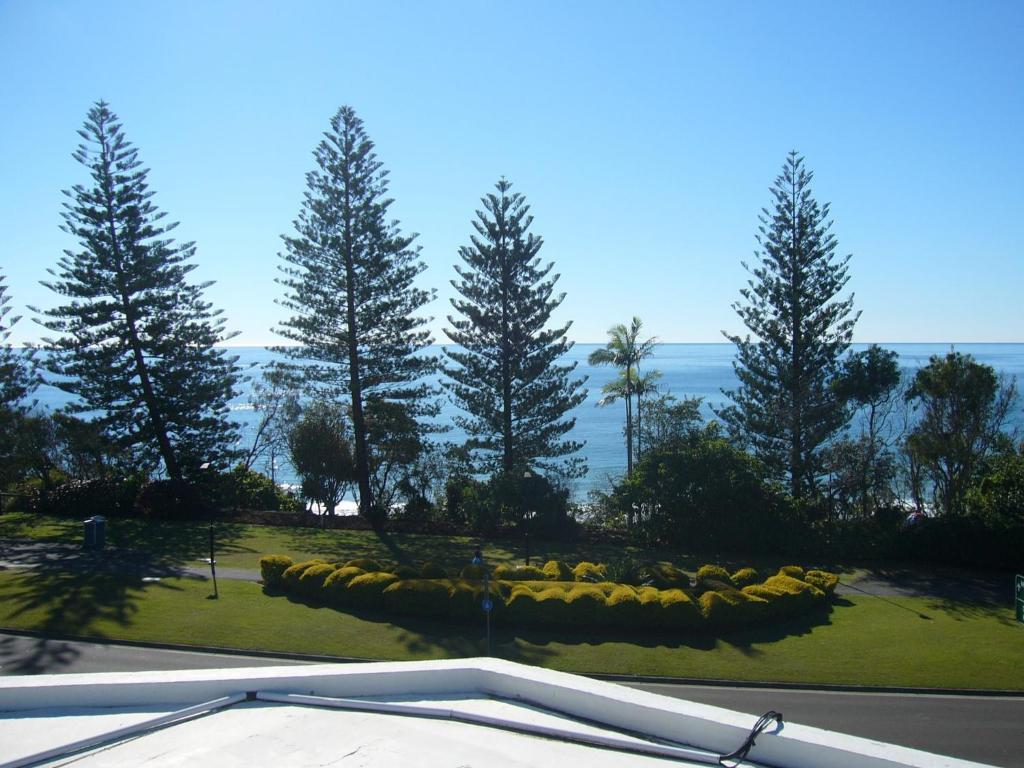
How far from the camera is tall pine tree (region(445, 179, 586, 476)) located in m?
30.5

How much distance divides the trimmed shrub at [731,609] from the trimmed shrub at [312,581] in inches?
335

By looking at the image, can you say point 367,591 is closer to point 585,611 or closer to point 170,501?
point 585,611

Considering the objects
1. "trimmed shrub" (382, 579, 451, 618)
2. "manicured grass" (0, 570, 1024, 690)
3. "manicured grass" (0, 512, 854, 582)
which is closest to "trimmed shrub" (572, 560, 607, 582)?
"manicured grass" (0, 512, 854, 582)

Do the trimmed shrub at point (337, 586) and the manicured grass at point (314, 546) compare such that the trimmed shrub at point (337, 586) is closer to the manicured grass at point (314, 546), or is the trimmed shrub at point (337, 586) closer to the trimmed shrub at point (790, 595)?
the manicured grass at point (314, 546)

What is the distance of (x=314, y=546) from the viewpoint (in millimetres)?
22188

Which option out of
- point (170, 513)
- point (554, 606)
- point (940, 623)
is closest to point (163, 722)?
point (554, 606)

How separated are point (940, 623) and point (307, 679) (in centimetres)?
1561

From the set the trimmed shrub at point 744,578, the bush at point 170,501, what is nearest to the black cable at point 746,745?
the trimmed shrub at point 744,578

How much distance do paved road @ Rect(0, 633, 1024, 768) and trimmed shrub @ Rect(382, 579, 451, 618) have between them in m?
3.15

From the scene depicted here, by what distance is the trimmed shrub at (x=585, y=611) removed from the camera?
605 inches

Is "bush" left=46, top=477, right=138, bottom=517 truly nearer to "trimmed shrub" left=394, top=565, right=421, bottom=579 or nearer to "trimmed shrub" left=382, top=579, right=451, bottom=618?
"trimmed shrub" left=394, top=565, right=421, bottom=579

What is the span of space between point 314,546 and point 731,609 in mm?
12426

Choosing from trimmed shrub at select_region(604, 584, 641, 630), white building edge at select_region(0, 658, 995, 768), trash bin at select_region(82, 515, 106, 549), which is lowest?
trimmed shrub at select_region(604, 584, 641, 630)

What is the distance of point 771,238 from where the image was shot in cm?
3122
